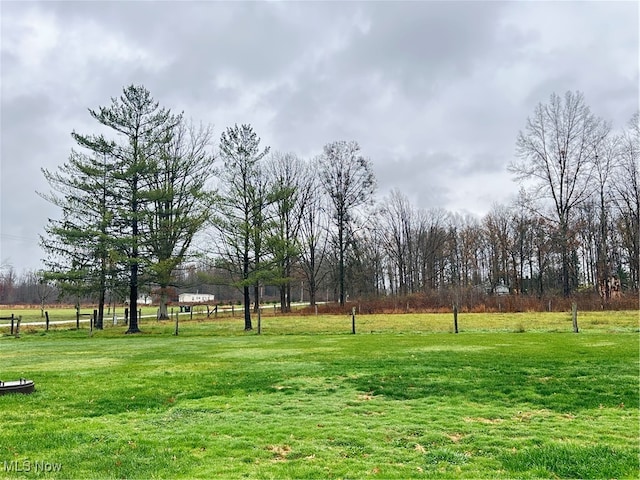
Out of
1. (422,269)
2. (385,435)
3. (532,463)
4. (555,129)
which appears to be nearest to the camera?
(532,463)

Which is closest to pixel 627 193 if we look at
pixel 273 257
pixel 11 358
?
pixel 273 257

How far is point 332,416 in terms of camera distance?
7016mm

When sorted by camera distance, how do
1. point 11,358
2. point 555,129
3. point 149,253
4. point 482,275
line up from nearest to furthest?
point 11,358 < point 149,253 < point 555,129 < point 482,275

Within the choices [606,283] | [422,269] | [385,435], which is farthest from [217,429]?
[422,269]

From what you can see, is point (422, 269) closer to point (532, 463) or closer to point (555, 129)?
point (555, 129)

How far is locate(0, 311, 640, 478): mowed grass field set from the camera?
16.4 ft

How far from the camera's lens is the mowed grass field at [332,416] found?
498cm

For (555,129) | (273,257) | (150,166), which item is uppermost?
(555,129)

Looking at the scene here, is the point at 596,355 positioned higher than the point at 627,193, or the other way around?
the point at 627,193

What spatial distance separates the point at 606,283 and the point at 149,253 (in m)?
37.8

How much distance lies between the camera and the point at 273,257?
27.5m

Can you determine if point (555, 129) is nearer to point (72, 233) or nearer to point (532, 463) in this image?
point (72, 233)

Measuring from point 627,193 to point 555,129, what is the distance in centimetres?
Result: 974

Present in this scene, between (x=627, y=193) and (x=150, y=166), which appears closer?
(x=150, y=166)
